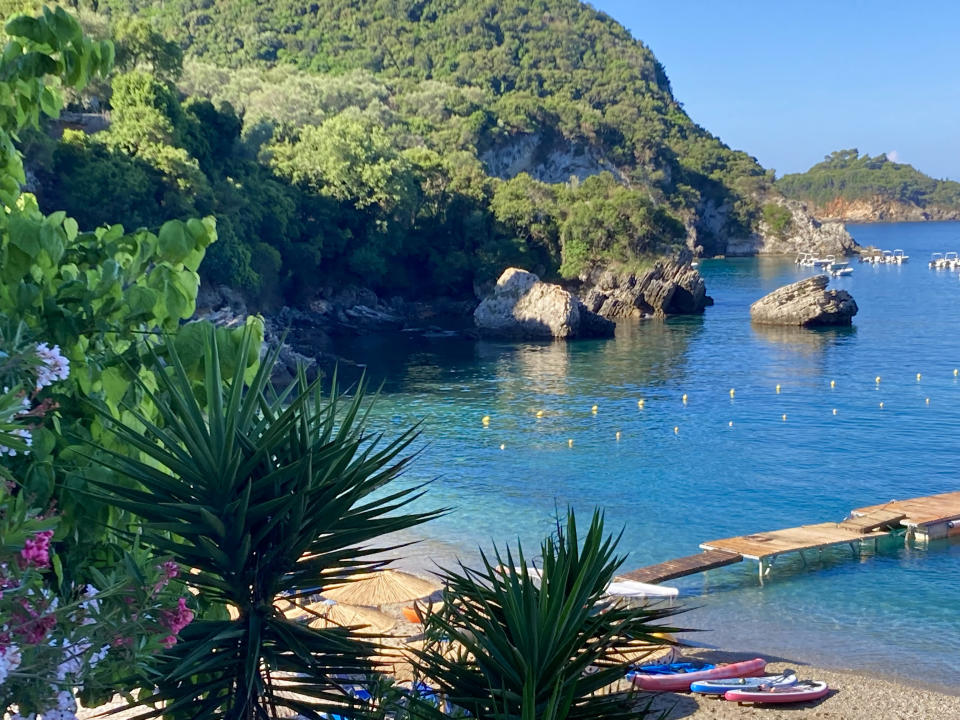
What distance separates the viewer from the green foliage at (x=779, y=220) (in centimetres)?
14650

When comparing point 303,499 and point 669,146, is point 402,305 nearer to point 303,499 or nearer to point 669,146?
point 303,499

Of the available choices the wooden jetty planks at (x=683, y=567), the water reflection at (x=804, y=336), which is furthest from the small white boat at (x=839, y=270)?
the wooden jetty planks at (x=683, y=567)

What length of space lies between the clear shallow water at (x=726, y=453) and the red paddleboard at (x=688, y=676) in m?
2.39

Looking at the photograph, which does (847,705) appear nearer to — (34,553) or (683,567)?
(683,567)

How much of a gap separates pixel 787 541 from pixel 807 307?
43.5 m

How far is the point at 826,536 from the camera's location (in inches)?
885

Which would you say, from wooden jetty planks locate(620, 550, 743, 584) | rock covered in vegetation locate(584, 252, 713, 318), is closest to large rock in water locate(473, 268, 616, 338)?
rock covered in vegetation locate(584, 252, 713, 318)

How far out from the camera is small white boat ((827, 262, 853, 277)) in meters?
110

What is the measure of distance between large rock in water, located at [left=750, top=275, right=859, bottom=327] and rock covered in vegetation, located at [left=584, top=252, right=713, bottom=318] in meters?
5.82

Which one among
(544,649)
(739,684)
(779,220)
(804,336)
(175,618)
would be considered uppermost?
(779,220)

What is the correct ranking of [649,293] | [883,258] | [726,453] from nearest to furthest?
1. [726,453]
2. [649,293]
3. [883,258]

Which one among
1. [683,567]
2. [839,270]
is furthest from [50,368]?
[839,270]

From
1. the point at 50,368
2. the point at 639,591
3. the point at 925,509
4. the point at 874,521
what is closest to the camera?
the point at 50,368

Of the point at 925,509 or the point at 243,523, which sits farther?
the point at 925,509
